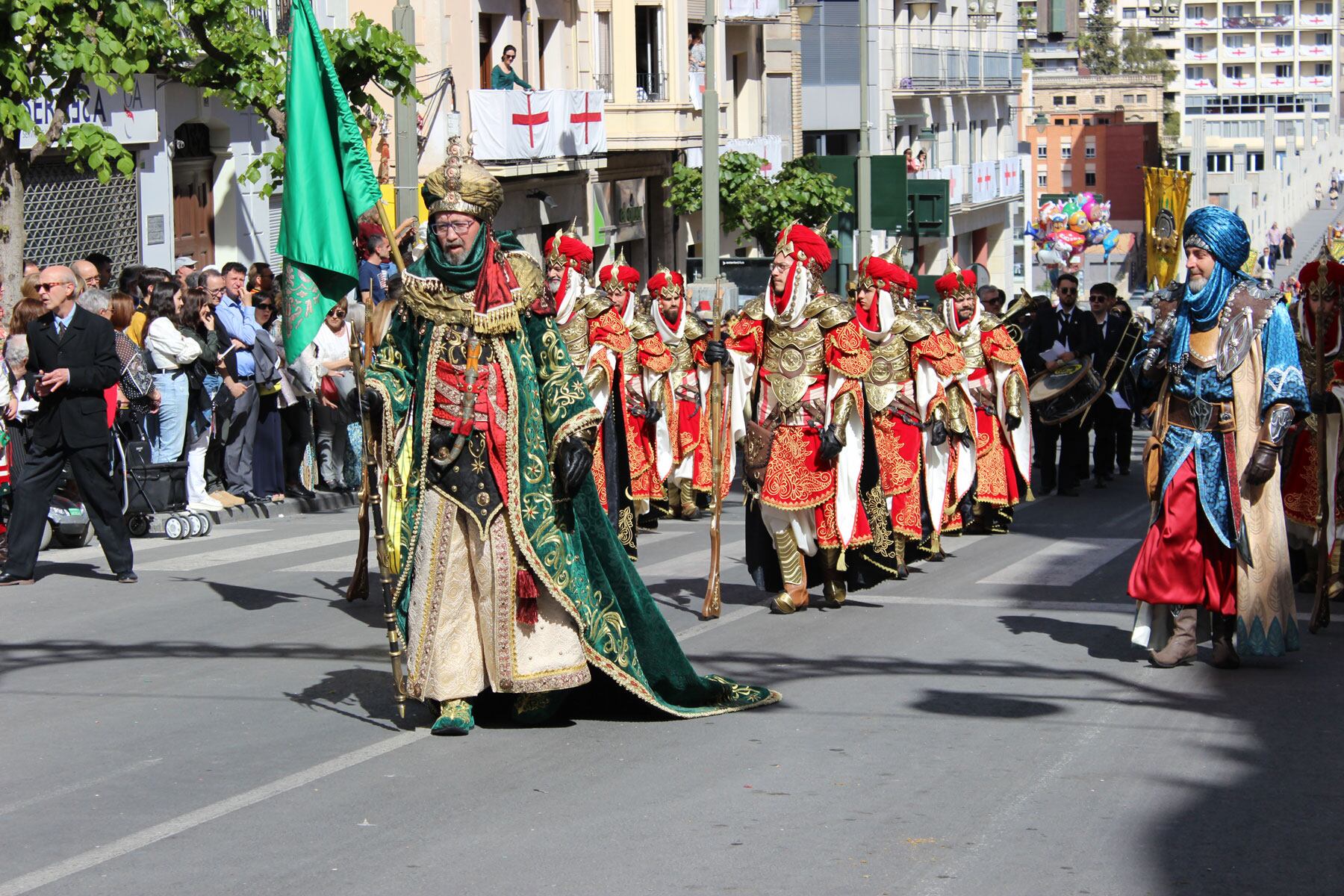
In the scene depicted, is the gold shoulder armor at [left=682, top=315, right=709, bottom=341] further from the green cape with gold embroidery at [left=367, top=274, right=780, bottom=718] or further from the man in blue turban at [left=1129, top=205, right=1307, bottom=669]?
the green cape with gold embroidery at [left=367, top=274, right=780, bottom=718]

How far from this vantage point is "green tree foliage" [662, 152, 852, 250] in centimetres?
3541

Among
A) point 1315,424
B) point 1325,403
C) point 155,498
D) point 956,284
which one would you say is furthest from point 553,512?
point 956,284

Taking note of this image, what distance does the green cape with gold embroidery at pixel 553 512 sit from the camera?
8008mm

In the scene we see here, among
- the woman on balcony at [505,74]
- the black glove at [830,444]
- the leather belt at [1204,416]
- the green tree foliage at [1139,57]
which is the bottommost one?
the black glove at [830,444]

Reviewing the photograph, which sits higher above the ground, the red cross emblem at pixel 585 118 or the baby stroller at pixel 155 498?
the red cross emblem at pixel 585 118

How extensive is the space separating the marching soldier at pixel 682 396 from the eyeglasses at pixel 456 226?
8.30 meters

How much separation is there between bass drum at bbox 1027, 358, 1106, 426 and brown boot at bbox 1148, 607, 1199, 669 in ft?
32.6

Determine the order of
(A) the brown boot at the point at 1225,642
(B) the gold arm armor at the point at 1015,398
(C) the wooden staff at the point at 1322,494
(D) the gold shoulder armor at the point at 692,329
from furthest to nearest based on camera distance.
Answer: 1. (B) the gold arm armor at the point at 1015,398
2. (D) the gold shoulder armor at the point at 692,329
3. (C) the wooden staff at the point at 1322,494
4. (A) the brown boot at the point at 1225,642

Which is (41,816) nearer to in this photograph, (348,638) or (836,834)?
(836,834)

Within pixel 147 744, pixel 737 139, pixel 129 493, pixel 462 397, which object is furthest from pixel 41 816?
pixel 737 139

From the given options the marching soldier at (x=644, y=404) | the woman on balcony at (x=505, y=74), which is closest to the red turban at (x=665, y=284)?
the marching soldier at (x=644, y=404)

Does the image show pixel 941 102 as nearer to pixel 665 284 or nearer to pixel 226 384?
pixel 665 284

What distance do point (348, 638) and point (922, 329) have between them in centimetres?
537

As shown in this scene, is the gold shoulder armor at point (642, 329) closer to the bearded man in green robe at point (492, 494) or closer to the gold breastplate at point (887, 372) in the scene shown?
the gold breastplate at point (887, 372)
